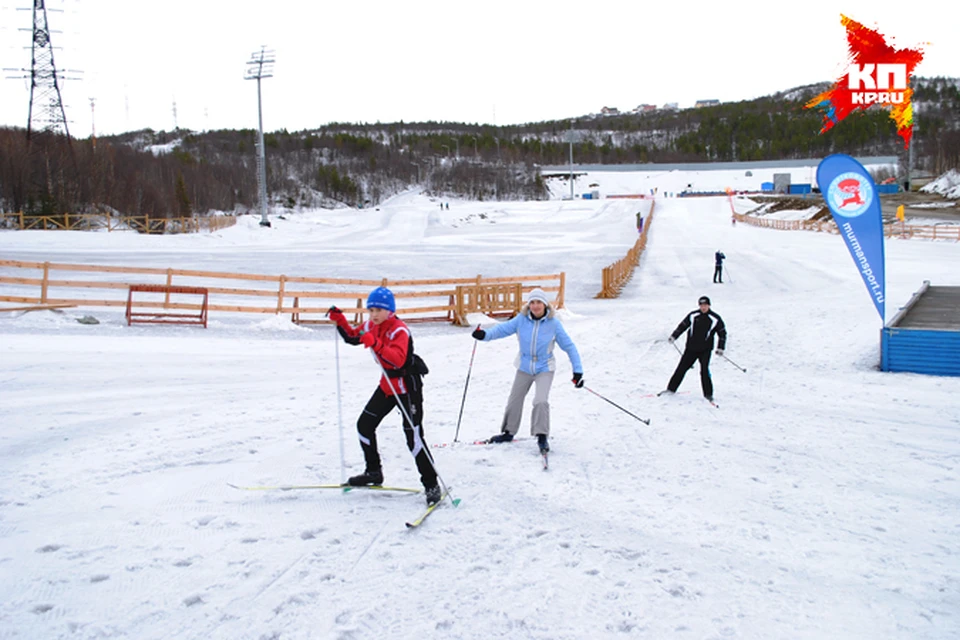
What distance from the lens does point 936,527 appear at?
16.0 ft

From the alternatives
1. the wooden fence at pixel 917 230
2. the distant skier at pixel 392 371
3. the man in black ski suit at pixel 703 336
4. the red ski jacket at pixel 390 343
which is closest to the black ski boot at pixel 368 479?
the distant skier at pixel 392 371

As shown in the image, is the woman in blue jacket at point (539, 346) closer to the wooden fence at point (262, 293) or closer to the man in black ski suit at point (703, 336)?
the man in black ski suit at point (703, 336)

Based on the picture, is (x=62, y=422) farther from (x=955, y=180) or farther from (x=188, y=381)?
(x=955, y=180)

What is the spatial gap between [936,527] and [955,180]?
7562 centimetres

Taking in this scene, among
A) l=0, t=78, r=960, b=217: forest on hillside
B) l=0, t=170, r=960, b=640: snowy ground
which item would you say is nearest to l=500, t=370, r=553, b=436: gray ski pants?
l=0, t=170, r=960, b=640: snowy ground

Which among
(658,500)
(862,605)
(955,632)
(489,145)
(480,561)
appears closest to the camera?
(955,632)

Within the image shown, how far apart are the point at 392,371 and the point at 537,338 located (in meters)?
1.88

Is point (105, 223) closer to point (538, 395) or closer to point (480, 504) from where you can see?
point (538, 395)

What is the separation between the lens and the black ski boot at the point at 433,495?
5.04 meters

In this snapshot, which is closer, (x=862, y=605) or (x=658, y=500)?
(x=862, y=605)

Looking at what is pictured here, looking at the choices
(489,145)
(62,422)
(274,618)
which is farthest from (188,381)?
(489,145)

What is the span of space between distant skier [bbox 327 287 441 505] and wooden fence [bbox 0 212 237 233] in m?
41.4

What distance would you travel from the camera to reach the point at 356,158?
13988 cm
